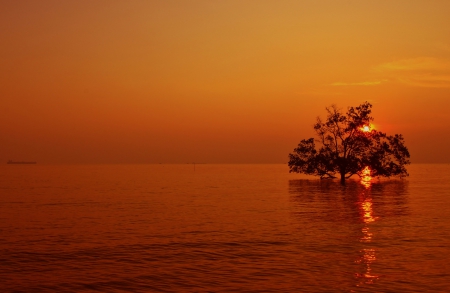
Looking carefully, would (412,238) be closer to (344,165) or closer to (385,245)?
(385,245)

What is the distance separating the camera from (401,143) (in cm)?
8719

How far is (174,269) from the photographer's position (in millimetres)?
19859

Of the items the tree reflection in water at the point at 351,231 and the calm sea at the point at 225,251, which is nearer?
the calm sea at the point at 225,251

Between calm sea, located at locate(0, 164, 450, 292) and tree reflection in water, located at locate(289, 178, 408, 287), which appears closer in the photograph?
calm sea, located at locate(0, 164, 450, 292)

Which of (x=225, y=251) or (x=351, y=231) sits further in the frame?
(x=351, y=231)

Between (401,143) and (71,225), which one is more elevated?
(401,143)

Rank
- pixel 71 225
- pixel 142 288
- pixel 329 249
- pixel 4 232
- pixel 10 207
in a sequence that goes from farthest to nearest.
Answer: pixel 10 207, pixel 71 225, pixel 4 232, pixel 329 249, pixel 142 288

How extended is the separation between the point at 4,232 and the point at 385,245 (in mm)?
22136

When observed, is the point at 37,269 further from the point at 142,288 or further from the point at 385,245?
the point at 385,245

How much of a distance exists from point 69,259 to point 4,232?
33.2 ft

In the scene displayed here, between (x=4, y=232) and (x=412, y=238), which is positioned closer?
(x=412, y=238)

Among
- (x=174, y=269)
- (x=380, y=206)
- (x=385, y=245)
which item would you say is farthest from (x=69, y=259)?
(x=380, y=206)

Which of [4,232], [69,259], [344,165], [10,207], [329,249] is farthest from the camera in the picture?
[344,165]

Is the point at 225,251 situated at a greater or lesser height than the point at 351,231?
greater
